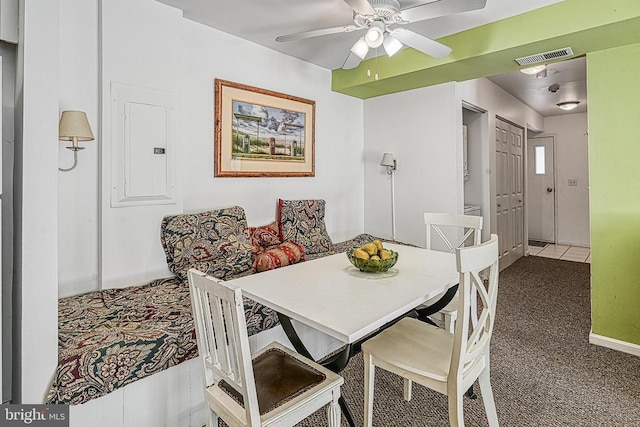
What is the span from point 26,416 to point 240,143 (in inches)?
88.3

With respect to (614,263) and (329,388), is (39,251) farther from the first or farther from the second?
(614,263)

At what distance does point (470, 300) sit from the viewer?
4.25ft

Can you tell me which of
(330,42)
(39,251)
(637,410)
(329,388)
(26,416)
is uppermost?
(330,42)

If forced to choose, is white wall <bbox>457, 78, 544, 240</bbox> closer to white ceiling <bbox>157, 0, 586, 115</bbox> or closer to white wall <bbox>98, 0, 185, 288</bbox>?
white ceiling <bbox>157, 0, 586, 115</bbox>

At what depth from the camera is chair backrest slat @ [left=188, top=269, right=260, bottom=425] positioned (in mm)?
1087

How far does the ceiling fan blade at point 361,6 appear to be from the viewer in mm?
1817

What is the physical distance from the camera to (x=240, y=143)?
304 centimetres

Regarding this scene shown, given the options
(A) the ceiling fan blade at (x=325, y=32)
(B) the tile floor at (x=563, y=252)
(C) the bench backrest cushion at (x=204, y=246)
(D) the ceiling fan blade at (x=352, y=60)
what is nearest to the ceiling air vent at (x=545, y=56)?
(D) the ceiling fan blade at (x=352, y=60)

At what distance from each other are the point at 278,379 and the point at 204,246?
1.30 m

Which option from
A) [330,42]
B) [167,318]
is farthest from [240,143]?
[167,318]

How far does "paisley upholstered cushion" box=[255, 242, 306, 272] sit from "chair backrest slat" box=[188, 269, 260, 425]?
108 centimetres

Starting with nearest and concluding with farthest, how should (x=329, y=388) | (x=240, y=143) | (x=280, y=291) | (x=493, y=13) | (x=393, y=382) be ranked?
1. (x=329, y=388)
2. (x=280, y=291)
3. (x=393, y=382)
4. (x=493, y=13)
5. (x=240, y=143)

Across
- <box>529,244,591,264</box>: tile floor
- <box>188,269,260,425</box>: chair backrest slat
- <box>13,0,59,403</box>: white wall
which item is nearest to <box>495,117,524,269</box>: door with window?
<box>529,244,591,264</box>: tile floor
